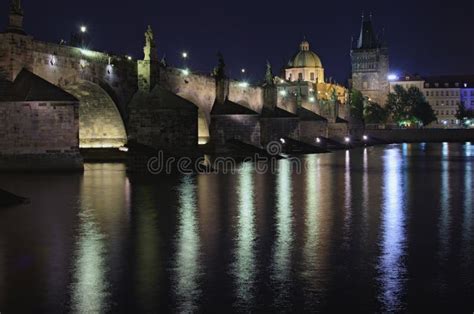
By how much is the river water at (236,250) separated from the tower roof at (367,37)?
12234 cm

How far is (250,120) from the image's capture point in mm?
46688

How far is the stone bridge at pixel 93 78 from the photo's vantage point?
92.4 feet

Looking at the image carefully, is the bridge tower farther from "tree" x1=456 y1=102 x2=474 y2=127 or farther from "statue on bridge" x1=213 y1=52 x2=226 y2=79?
"tree" x1=456 y1=102 x2=474 y2=127

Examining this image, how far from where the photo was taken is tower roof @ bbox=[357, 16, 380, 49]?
140 m

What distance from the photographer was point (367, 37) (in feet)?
463

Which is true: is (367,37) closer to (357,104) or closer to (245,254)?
(357,104)

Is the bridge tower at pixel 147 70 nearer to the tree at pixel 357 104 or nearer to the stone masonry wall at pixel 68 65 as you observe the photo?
the stone masonry wall at pixel 68 65

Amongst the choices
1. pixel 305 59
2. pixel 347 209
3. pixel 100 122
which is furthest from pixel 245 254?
pixel 305 59

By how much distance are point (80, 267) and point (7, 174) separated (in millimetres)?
17053

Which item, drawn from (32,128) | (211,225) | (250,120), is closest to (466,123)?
(250,120)

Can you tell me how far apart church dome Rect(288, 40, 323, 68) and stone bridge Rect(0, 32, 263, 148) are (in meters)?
74.3

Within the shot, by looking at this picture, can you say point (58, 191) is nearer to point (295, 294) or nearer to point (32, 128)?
point (32, 128)

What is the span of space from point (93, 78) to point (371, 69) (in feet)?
359

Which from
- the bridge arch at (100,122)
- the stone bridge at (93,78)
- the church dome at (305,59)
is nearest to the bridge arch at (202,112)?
the stone bridge at (93,78)
